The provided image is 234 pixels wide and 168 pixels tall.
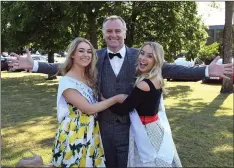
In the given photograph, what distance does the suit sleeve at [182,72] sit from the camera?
11.0ft

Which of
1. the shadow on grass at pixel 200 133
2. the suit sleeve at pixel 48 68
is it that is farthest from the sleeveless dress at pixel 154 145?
the shadow on grass at pixel 200 133

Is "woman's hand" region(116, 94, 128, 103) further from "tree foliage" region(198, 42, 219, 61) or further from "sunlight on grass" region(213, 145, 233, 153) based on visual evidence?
"tree foliage" region(198, 42, 219, 61)

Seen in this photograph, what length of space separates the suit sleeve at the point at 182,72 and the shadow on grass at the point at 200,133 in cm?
Answer: 261

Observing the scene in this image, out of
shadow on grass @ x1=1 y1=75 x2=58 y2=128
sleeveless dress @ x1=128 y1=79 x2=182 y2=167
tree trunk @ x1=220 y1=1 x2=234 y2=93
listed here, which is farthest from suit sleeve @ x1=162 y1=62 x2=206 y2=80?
tree trunk @ x1=220 y1=1 x2=234 y2=93

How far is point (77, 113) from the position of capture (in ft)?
9.82

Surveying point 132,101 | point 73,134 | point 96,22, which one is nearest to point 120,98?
point 132,101

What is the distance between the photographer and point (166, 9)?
17625 millimetres

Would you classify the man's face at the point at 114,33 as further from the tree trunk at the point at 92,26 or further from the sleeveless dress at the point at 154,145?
the tree trunk at the point at 92,26

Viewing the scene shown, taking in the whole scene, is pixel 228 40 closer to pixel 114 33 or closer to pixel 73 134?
pixel 114 33

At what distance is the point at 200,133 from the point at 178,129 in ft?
1.69

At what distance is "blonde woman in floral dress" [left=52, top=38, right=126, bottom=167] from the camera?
9.70 feet

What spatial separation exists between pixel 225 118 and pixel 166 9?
9584mm

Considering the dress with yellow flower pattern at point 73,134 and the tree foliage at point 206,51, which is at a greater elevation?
the tree foliage at point 206,51

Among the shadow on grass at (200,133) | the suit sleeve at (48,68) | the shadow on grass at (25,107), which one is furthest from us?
the shadow on grass at (25,107)
